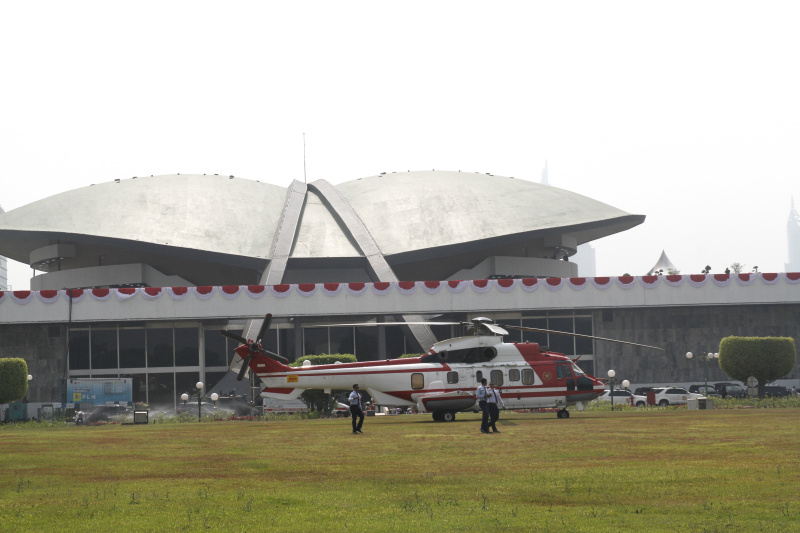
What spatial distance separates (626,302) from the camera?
62969 mm

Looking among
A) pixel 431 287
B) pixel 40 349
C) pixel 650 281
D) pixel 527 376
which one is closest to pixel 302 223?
pixel 431 287

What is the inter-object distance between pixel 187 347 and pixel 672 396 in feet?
105

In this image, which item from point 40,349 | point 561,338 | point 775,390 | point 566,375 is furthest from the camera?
point 561,338

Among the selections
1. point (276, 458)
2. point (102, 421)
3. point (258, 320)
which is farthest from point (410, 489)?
point (258, 320)

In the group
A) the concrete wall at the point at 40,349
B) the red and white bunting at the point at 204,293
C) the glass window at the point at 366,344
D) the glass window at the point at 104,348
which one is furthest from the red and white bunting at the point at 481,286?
the concrete wall at the point at 40,349

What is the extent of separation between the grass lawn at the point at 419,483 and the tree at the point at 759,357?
26380 millimetres

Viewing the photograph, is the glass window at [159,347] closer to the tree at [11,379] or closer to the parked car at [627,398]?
the tree at [11,379]

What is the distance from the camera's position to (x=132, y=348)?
63.5 m

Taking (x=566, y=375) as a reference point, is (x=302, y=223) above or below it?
above

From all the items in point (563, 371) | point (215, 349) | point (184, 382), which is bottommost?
point (184, 382)

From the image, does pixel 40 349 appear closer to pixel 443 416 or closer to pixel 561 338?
pixel 561 338

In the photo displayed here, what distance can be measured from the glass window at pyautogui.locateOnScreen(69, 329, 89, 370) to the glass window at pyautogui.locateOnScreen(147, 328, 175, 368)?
409cm

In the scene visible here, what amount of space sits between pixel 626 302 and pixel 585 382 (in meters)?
27.7

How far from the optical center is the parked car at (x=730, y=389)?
2299 inches
